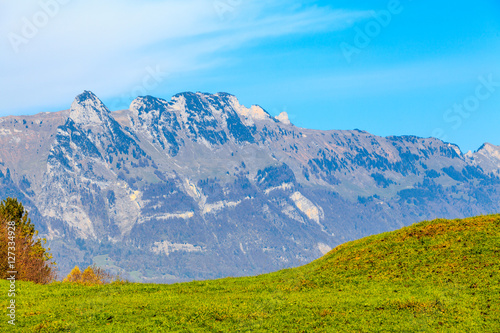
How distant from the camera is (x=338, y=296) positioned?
138 ft

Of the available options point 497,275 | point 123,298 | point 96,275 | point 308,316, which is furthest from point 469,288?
point 96,275

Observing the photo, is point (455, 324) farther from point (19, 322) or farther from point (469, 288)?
point (19, 322)

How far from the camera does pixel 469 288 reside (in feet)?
136

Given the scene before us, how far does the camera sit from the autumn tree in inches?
2207

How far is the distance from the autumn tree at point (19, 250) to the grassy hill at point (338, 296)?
810 centimetres

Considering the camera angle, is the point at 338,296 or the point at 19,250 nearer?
the point at 338,296

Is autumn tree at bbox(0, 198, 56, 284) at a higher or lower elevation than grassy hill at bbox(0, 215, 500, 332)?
higher

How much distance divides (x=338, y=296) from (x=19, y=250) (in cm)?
3793

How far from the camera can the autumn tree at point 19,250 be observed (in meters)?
56.1

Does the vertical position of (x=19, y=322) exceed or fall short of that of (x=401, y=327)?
it exceeds it

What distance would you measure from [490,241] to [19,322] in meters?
40.5

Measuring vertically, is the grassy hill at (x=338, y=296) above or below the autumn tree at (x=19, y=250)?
below

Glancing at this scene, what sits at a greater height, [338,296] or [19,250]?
[19,250]

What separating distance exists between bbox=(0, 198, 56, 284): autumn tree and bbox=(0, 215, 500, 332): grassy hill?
8100 mm
